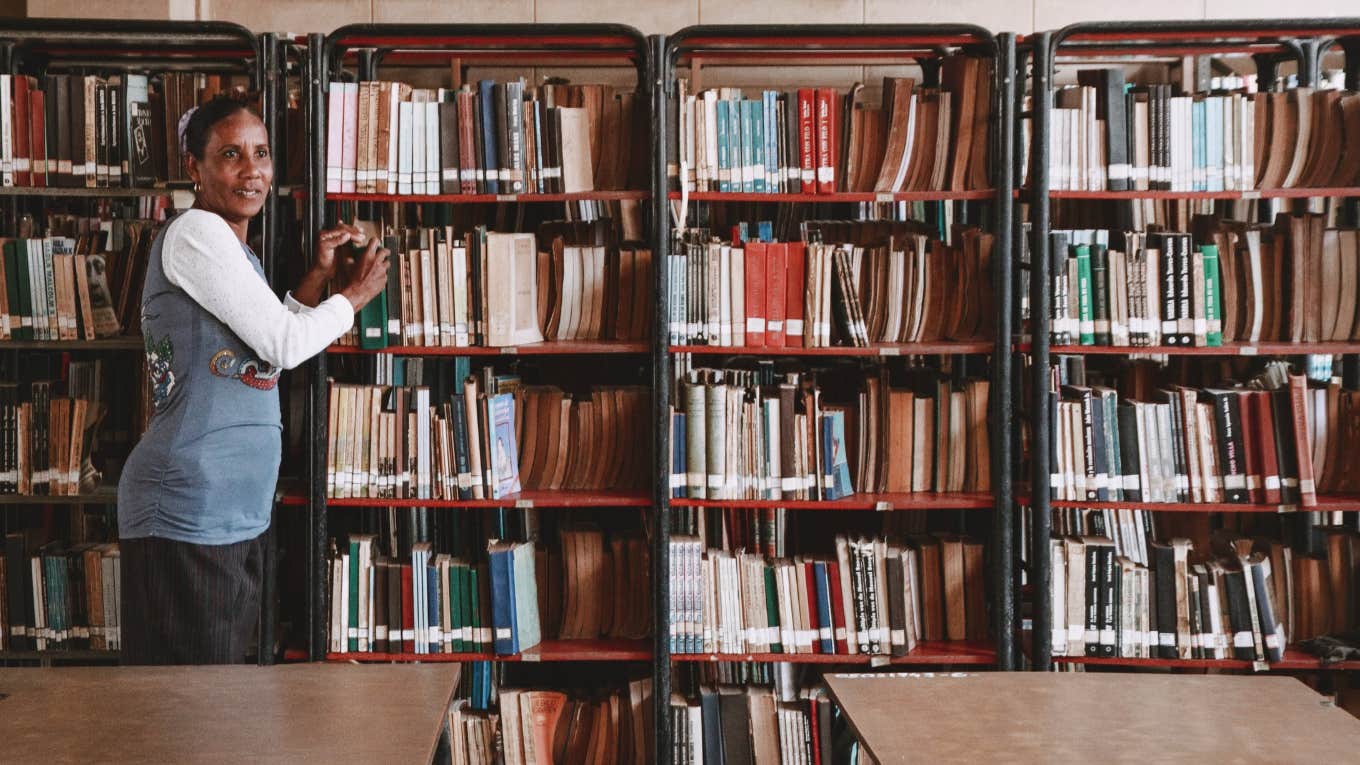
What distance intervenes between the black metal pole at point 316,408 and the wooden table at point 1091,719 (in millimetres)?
1641

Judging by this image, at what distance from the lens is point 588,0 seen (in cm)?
356

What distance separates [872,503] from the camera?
2891 mm

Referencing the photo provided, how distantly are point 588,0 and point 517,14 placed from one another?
24cm

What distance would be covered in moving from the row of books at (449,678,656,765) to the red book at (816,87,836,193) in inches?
58.5

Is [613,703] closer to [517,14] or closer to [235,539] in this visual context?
[235,539]

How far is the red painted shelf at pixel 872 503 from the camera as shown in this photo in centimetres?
288

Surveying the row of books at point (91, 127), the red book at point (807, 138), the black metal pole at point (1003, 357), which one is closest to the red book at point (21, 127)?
the row of books at point (91, 127)

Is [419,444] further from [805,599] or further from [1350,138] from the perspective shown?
[1350,138]

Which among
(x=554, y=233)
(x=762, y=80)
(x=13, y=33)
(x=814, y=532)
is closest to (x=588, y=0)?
(x=762, y=80)

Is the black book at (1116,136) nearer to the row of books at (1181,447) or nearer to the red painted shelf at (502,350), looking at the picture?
the row of books at (1181,447)

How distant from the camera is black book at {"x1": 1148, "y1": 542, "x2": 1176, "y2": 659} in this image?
290 cm

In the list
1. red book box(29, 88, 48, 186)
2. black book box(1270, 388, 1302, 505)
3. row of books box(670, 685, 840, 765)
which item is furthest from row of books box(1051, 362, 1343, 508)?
red book box(29, 88, 48, 186)

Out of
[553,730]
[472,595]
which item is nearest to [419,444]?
[472,595]

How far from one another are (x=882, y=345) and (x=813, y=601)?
2.42 feet
